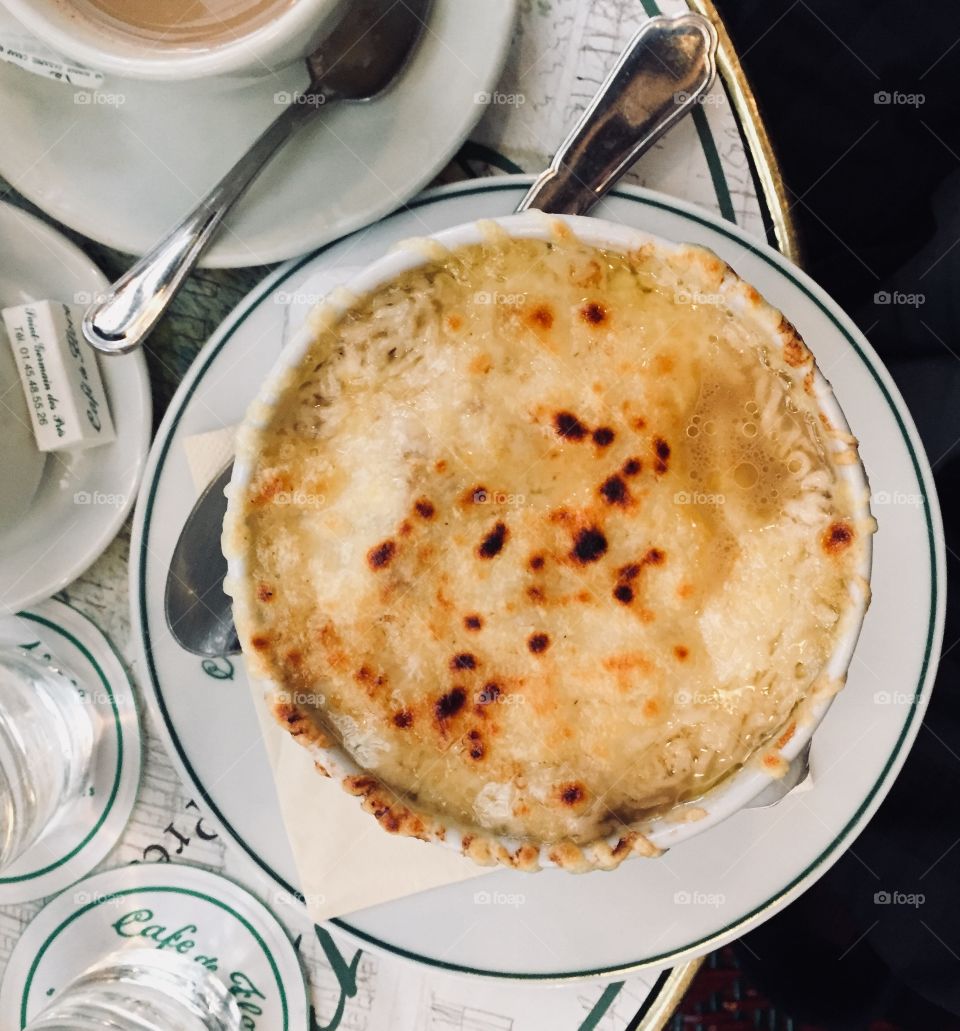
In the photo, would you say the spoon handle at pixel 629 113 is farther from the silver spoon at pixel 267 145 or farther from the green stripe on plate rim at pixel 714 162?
the silver spoon at pixel 267 145

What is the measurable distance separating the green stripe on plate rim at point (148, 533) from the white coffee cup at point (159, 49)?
0.22m

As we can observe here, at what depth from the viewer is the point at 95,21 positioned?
806mm

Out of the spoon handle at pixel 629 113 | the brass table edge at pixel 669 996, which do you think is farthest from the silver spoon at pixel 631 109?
the brass table edge at pixel 669 996

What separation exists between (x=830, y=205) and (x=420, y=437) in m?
0.77

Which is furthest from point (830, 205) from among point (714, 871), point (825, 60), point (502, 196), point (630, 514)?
point (714, 871)

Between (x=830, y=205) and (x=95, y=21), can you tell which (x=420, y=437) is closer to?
(x=95, y=21)
